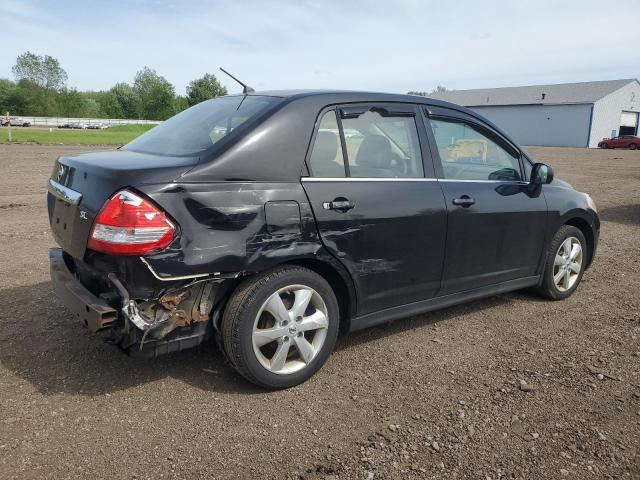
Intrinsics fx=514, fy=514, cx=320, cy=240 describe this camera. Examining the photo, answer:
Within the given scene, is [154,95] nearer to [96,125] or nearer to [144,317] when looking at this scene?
[96,125]

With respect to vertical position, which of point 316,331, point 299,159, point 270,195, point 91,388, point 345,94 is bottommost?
point 91,388

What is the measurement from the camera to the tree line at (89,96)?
3504 inches

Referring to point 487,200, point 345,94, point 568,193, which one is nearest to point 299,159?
point 345,94

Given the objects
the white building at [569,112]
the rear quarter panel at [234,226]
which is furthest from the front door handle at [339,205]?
the white building at [569,112]

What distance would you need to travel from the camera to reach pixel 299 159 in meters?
3.20

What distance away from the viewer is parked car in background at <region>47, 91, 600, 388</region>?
2781 mm

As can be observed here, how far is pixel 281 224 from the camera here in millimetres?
3053

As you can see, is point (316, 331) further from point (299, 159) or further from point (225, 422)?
point (299, 159)

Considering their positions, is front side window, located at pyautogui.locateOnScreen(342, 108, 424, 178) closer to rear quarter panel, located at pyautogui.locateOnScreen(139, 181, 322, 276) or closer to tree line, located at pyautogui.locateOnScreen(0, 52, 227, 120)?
rear quarter panel, located at pyautogui.locateOnScreen(139, 181, 322, 276)

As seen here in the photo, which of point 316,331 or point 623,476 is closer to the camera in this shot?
point 623,476

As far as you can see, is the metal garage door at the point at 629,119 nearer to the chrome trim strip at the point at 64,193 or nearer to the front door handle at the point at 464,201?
the front door handle at the point at 464,201

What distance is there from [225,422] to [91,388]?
96 centimetres

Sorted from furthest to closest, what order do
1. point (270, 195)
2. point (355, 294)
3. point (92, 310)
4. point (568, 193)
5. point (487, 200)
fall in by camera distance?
point (568, 193) → point (487, 200) → point (355, 294) → point (270, 195) → point (92, 310)

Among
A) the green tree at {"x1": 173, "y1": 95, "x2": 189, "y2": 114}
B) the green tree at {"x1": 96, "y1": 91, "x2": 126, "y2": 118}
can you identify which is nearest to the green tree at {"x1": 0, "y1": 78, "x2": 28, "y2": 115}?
the green tree at {"x1": 96, "y1": 91, "x2": 126, "y2": 118}
